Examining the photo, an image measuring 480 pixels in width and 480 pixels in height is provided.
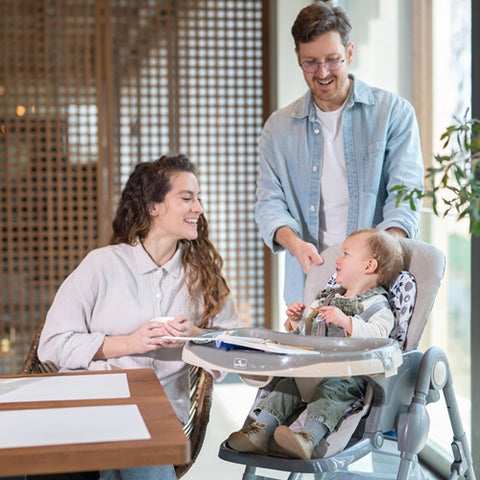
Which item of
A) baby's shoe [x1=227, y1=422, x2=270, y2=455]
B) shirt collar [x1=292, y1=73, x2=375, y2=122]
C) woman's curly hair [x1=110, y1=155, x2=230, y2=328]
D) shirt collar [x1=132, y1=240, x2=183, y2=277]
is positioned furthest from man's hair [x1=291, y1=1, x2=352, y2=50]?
baby's shoe [x1=227, y1=422, x2=270, y2=455]

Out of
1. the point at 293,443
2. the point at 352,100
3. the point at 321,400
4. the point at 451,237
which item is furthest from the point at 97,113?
the point at 293,443

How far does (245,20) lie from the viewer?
562 cm

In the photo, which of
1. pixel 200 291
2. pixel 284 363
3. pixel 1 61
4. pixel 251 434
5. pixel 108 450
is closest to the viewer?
pixel 108 450

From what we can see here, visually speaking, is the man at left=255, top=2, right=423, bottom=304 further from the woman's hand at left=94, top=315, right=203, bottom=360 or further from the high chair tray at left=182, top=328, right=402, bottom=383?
the high chair tray at left=182, top=328, right=402, bottom=383

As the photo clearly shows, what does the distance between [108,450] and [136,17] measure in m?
4.50

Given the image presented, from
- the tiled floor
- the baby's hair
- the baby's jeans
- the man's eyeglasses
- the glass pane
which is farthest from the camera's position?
the tiled floor

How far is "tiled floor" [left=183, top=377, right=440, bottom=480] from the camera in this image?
3717 millimetres

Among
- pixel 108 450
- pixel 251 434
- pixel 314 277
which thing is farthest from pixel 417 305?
pixel 108 450

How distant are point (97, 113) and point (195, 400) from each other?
3.34 meters

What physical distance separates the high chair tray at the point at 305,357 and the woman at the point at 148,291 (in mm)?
237

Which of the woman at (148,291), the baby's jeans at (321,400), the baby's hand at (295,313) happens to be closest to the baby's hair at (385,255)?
the baby's hand at (295,313)

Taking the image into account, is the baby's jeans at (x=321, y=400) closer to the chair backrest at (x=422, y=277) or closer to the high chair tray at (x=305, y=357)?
the high chair tray at (x=305, y=357)

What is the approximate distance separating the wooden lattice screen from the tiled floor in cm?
107

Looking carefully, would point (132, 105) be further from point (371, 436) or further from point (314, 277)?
point (371, 436)
